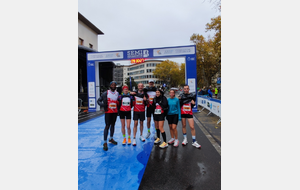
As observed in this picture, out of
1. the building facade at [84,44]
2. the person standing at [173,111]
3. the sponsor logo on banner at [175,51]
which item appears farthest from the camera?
the building facade at [84,44]

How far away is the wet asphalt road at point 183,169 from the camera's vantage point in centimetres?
255

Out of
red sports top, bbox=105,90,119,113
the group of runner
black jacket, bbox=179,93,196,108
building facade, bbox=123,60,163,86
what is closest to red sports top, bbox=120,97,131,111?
the group of runner

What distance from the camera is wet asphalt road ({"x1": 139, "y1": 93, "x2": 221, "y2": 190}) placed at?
2.55m

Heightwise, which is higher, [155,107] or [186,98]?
[186,98]

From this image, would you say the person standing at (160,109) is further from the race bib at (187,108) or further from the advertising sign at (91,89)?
the advertising sign at (91,89)

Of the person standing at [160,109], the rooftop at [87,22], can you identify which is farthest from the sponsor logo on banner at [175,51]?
the rooftop at [87,22]

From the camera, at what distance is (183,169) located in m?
3.03

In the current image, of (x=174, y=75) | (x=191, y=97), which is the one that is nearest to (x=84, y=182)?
(x=191, y=97)

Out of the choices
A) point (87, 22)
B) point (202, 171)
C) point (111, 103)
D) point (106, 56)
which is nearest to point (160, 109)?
point (111, 103)

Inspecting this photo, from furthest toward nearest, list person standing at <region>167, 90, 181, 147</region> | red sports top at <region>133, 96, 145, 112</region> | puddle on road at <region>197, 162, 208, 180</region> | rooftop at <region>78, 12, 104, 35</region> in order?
rooftop at <region>78, 12, 104, 35</region>
red sports top at <region>133, 96, 145, 112</region>
person standing at <region>167, 90, 181, 147</region>
puddle on road at <region>197, 162, 208, 180</region>

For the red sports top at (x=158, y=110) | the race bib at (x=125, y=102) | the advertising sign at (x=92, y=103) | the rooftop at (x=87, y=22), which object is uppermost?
the rooftop at (x=87, y=22)

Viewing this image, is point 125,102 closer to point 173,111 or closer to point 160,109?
point 160,109

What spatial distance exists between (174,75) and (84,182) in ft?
160

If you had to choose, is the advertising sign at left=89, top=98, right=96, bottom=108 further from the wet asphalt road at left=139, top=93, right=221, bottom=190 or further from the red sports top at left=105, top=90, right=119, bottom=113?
the wet asphalt road at left=139, top=93, right=221, bottom=190
